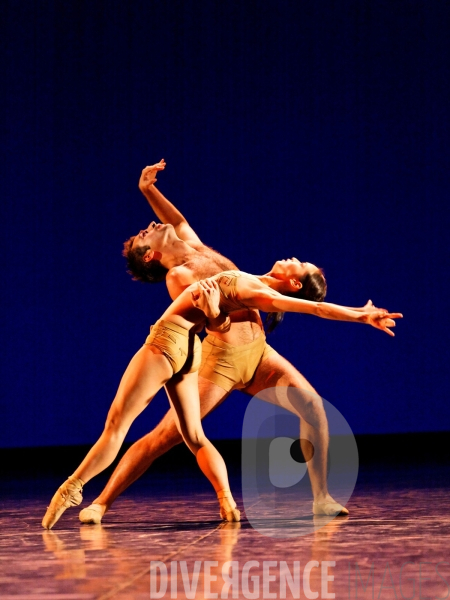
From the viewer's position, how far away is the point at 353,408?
6492 mm

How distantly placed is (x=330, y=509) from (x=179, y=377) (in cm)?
75

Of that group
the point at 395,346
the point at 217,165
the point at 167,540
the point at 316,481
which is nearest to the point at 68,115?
the point at 217,165

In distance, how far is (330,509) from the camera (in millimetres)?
3135

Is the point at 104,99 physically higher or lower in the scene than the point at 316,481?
higher

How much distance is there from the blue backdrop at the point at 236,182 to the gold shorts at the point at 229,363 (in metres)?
3.07

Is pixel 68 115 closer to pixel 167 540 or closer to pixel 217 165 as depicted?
pixel 217 165

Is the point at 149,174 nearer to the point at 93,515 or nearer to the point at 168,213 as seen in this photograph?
the point at 168,213

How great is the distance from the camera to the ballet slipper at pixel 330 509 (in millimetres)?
3121

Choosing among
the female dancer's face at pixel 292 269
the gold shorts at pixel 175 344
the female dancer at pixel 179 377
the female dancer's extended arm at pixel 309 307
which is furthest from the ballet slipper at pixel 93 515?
the female dancer's face at pixel 292 269

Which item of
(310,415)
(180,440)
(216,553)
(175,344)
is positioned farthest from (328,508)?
(216,553)

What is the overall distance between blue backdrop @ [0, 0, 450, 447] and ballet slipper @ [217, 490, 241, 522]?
3382 millimetres

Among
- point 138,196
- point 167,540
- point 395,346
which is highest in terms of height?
point 138,196

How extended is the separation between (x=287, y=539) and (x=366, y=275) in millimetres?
4160

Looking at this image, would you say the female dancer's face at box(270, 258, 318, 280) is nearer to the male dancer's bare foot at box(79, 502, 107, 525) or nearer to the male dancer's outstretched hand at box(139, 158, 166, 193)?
the male dancer's outstretched hand at box(139, 158, 166, 193)
